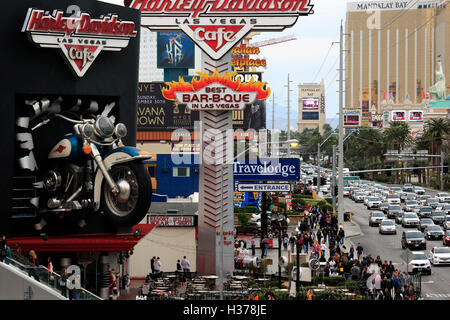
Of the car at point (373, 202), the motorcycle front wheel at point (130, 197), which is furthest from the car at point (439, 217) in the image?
the motorcycle front wheel at point (130, 197)

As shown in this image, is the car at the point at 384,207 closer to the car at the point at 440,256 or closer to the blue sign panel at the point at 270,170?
the blue sign panel at the point at 270,170

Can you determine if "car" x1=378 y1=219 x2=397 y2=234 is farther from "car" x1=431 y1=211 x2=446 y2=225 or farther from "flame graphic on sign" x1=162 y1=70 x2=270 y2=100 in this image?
"flame graphic on sign" x1=162 y1=70 x2=270 y2=100

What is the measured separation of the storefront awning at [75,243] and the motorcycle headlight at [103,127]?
371 centimetres

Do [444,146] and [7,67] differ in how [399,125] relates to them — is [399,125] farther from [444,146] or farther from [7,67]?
[7,67]

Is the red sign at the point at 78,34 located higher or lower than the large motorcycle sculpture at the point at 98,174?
higher

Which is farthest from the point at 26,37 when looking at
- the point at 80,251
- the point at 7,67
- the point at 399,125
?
the point at 399,125

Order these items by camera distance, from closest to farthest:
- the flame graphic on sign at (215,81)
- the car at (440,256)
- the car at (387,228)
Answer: the flame graphic on sign at (215,81) → the car at (440,256) → the car at (387,228)

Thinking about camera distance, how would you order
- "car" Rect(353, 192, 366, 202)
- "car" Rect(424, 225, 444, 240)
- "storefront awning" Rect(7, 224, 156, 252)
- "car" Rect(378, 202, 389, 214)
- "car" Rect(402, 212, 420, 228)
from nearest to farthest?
1. "storefront awning" Rect(7, 224, 156, 252)
2. "car" Rect(424, 225, 444, 240)
3. "car" Rect(402, 212, 420, 228)
4. "car" Rect(378, 202, 389, 214)
5. "car" Rect(353, 192, 366, 202)

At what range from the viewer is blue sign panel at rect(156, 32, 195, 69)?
303ft

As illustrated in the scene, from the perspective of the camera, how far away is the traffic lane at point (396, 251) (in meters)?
34.0

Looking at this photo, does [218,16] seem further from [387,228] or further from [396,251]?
[387,228]

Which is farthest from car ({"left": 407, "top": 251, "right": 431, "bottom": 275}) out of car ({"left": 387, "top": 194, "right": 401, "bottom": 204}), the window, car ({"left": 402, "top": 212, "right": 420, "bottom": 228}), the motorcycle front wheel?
the window

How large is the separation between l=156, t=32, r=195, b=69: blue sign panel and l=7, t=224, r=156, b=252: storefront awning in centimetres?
6486

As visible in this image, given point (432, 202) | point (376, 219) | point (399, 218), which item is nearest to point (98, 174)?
point (376, 219)
